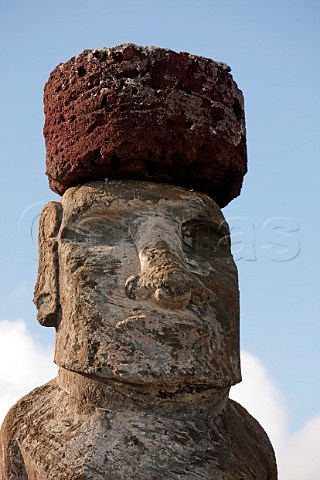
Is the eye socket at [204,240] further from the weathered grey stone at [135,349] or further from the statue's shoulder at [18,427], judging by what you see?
the statue's shoulder at [18,427]

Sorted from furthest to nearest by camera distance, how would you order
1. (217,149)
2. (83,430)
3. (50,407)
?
(217,149)
(50,407)
(83,430)

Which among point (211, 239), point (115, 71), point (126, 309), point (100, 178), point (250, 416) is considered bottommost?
point (250, 416)

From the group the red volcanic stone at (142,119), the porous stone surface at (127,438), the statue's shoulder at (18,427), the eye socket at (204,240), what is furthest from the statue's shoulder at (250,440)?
the red volcanic stone at (142,119)

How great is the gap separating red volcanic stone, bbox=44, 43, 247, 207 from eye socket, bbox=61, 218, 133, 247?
320 mm

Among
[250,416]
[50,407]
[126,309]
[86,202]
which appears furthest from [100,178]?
[250,416]

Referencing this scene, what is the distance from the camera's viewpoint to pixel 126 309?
4.62 metres

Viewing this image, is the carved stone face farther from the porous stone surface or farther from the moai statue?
the porous stone surface

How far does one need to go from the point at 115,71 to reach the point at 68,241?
3.28 ft

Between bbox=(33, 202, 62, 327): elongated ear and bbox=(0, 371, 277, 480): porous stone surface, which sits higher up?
bbox=(33, 202, 62, 327): elongated ear

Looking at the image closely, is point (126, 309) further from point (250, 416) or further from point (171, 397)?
point (250, 416)

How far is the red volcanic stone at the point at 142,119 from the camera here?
510 cm

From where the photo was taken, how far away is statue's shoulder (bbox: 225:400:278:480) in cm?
483

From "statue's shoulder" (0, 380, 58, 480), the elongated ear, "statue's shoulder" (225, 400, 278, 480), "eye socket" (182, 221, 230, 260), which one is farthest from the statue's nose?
"statue's shoulder" (0, 380, 58, 480)

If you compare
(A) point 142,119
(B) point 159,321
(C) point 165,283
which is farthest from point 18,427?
(A) point 142,119
